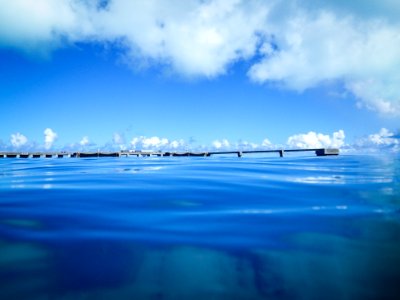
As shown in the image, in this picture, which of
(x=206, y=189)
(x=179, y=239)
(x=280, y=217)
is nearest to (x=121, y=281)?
(x=179, y=239)

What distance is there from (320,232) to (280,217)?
0.86 meters

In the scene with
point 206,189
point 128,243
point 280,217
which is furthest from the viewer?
point 206,189

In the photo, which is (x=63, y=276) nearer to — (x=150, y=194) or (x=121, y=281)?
(x=121, y=281)

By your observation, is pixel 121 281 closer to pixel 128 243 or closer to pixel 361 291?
pixel 128 243

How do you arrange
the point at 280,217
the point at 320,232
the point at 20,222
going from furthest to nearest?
the point at 280,217
the point at 20,222
the point at 320,232

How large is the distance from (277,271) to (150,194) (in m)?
4.53

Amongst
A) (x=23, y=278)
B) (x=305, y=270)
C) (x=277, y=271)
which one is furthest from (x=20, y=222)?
(x=305, y=270)

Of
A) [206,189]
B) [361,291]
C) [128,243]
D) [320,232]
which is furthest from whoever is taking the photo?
[206,189]

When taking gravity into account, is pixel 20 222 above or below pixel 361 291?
above

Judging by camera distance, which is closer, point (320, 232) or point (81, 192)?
point (320, 232)

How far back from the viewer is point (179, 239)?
360 centimetres

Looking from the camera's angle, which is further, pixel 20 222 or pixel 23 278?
pixel 20 222

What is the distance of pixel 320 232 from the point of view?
394 cm

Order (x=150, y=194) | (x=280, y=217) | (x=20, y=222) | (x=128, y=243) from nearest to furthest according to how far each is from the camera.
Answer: (x=128, y=243) → (x=20, y=222) → (x=280, y=217) → (x=150, y=194)
